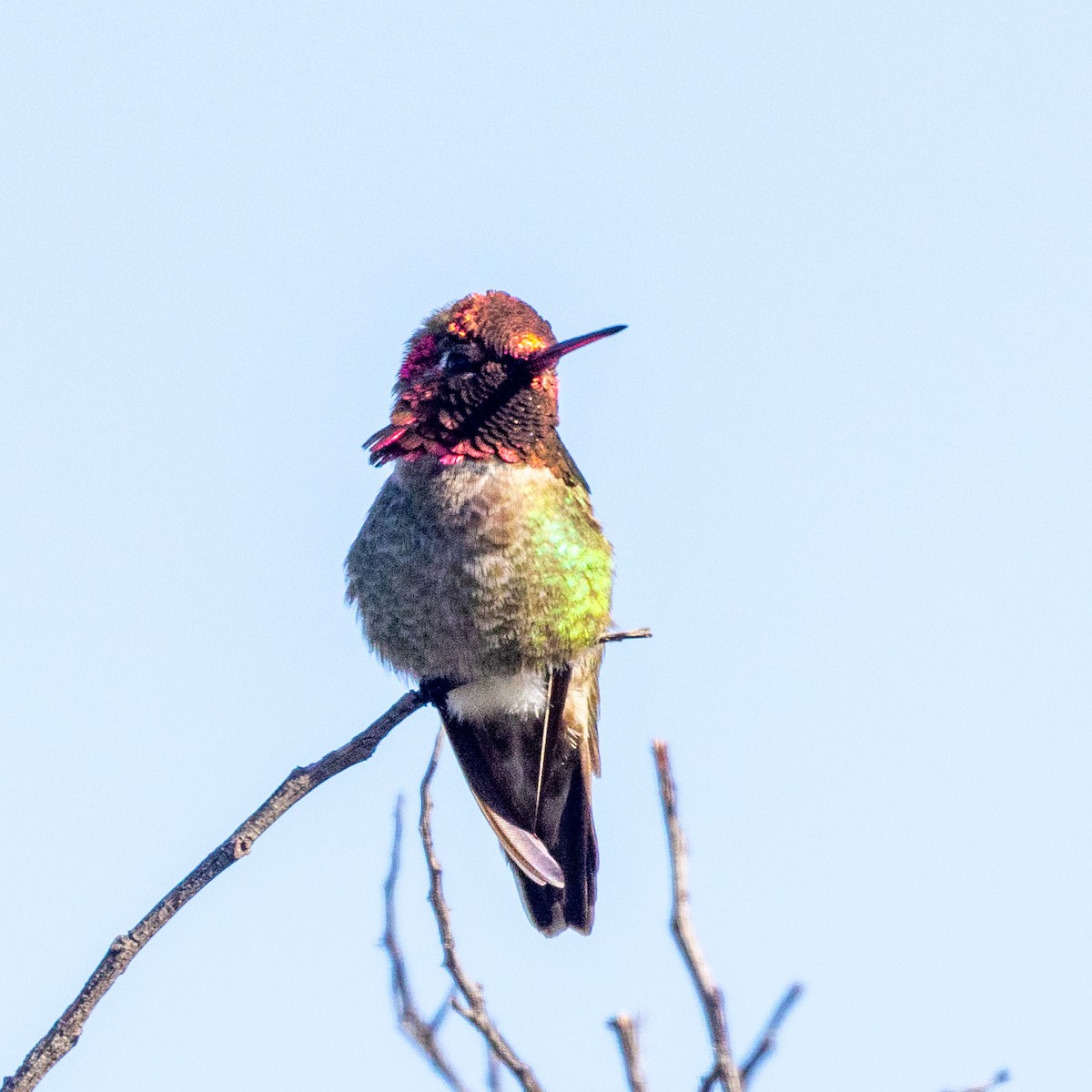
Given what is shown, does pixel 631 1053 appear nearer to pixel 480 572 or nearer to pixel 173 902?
pixel 173 902

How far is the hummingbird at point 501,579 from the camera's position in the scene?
595 centimetres

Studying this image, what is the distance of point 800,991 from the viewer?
220cm

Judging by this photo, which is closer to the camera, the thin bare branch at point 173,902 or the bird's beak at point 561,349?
the thin bare branch at point 173,902

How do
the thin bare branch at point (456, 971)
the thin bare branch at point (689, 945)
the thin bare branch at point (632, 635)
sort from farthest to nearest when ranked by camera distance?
the thin bare branch at point (632, 635)
the thin bare branch at point (456, 971)
the thin bare branch at point (689, 945)

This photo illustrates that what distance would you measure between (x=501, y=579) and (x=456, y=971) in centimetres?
277

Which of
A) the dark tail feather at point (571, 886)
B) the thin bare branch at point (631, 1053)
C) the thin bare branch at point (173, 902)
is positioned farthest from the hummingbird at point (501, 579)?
the thin bare branch at point (631, 1053)

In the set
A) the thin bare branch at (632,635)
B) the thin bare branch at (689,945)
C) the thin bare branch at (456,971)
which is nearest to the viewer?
the thin bare branch at (689,945)

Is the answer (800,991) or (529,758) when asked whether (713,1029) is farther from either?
(529,758)

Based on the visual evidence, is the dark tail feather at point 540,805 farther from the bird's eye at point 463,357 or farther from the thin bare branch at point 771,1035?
the thin bare branch at point 771,1035

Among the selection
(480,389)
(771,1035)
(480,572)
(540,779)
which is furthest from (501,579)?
(771,1035)

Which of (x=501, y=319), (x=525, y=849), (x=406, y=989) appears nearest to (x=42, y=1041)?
(x=406, y=989)

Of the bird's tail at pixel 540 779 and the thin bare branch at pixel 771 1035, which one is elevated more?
the bird's tail at pixel 540 779

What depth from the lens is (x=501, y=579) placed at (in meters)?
5.90

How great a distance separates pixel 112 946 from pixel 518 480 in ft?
10.7
